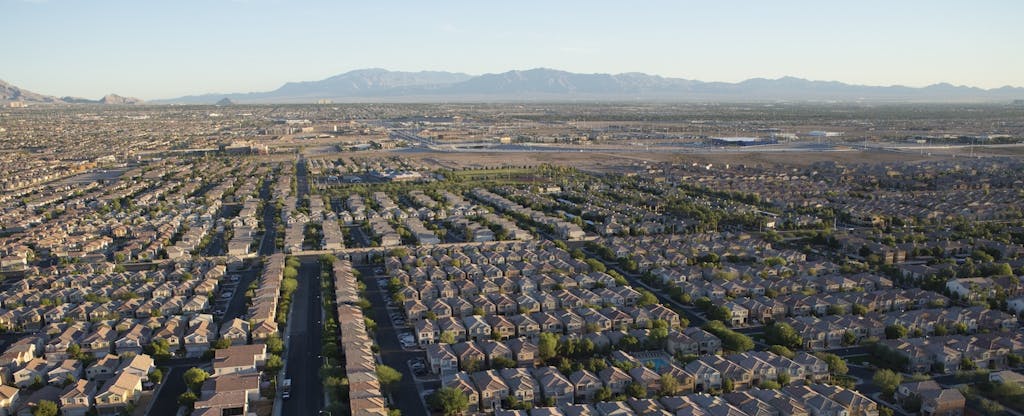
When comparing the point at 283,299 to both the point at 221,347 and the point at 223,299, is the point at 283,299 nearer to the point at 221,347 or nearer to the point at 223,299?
the point at 223,299

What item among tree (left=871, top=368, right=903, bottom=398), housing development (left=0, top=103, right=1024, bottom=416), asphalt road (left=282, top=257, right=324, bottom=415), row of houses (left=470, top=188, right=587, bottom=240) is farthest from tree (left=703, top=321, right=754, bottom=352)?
row of houses (left=470, top=188, right=587, bottom=240)

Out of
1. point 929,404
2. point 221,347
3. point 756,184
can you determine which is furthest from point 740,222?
point 221,347

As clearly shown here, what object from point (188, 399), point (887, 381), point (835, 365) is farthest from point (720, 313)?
point (188, 399)

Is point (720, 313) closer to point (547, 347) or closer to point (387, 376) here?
point (547, 347)

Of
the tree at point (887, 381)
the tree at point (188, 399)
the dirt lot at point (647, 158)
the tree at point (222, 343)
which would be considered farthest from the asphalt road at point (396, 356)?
the dirt lot at point (647, 158)

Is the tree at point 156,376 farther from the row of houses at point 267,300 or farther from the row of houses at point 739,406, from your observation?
the row of houses at point 739,406
